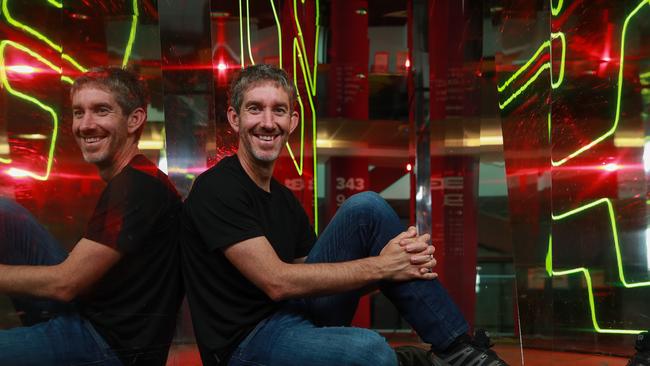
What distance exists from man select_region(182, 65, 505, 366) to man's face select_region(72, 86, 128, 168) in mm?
242

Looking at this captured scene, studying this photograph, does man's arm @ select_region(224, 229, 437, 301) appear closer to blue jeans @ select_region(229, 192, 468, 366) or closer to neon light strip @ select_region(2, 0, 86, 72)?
blue jeans @ select_region(229, 192, 468, 366)

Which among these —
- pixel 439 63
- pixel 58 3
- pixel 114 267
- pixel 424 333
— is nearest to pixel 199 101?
pixel 58 3

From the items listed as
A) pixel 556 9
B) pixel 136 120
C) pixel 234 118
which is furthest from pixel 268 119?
pixel 556 9

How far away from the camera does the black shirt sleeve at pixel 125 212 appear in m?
2.03

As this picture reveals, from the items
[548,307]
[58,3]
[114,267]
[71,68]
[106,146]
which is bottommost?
[548,307]

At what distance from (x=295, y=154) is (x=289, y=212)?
2.07m

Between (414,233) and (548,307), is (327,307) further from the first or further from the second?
(548,307)

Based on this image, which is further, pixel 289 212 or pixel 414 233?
pixel 289 212

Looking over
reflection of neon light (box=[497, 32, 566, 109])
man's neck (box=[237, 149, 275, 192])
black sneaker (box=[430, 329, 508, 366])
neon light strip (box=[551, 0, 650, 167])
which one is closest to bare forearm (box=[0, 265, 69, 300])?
man's neck (box=[237, 149, 275, 192])

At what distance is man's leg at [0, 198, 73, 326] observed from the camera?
1.95 meters

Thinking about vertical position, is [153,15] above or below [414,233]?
above

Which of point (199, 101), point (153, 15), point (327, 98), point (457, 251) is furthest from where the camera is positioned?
point (327, 98)

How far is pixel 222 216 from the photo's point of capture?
199 centimetres

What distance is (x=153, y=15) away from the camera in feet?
8.22
